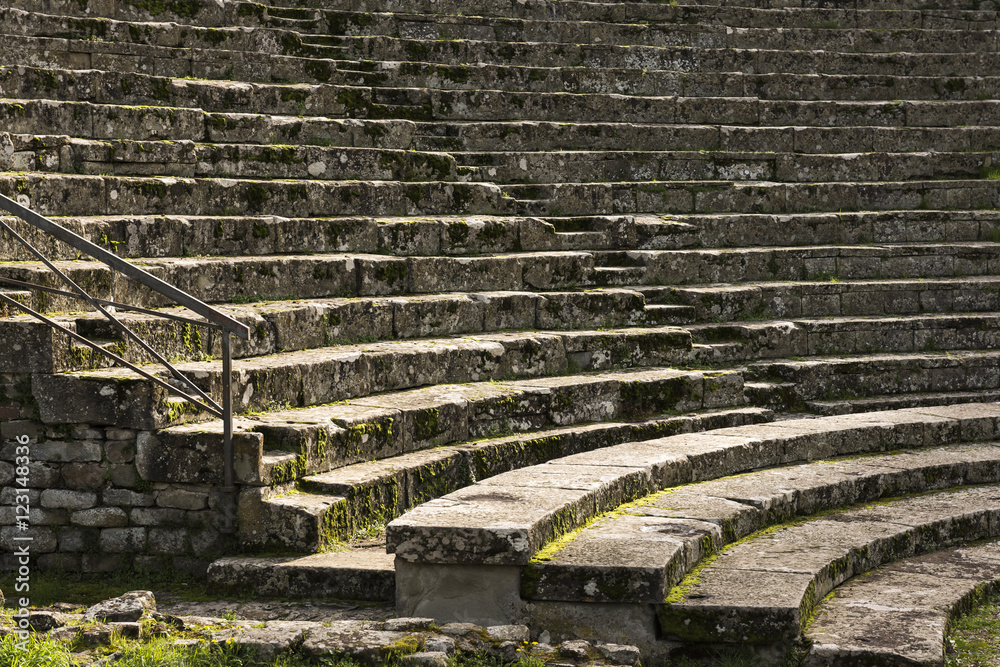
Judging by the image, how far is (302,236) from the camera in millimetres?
8156

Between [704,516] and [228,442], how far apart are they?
2483 millimetres

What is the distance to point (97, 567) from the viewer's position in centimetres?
594

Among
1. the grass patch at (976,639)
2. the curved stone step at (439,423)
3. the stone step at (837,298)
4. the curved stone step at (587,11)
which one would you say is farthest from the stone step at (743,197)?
the grass patch at (976,639)

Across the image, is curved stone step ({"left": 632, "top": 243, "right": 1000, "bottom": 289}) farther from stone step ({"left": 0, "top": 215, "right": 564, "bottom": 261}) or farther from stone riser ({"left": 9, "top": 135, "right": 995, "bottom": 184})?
stone riser ({"left": 9, "top": 135, "right": 995, "bottom": 184})

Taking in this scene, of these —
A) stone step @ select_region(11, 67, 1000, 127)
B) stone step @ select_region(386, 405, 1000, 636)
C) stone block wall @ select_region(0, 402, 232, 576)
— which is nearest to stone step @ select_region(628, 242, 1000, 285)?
stone step @ select_region(11, 67, 1000, 127)

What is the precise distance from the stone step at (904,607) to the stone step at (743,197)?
5044 mm

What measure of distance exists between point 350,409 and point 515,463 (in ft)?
3.87

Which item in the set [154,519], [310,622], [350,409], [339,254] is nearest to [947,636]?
[310,622]

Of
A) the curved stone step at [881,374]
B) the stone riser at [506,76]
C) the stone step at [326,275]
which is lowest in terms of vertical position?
the curved stone step at [881,374]

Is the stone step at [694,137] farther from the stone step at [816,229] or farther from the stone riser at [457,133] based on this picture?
the stone step at [816,229]

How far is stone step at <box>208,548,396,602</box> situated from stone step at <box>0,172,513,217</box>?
2.98 metres

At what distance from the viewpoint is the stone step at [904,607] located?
461 cm

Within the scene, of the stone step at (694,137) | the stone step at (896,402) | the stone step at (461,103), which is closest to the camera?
the stone step at (461,103)

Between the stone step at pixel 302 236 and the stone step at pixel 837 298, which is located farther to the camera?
the stone step at pixel 837 298
